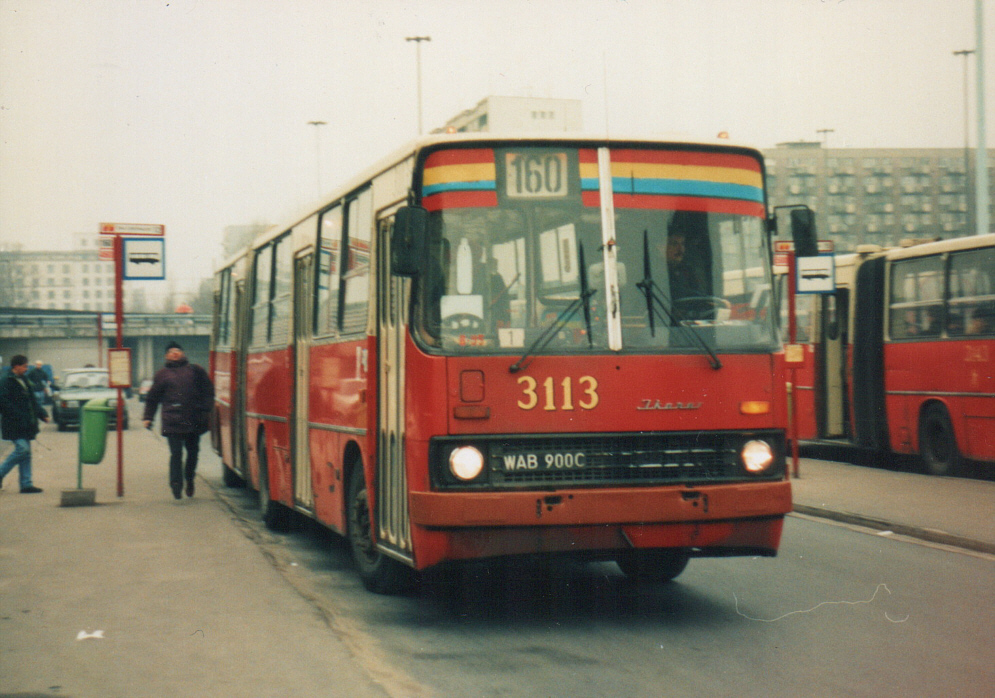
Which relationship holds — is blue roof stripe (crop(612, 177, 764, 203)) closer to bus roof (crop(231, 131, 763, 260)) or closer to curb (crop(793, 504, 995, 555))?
bus roof (crop(231, 131, 763, 260))

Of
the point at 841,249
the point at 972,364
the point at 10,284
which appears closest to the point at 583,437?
the point at 972,364

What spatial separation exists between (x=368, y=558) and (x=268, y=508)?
4.14 m

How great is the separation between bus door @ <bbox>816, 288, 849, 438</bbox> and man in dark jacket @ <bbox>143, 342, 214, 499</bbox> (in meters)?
9.72

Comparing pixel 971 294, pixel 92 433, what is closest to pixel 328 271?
pixel 92 433

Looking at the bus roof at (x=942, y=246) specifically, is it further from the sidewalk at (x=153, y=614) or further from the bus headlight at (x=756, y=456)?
the sidewalk at (x=153, y=614)

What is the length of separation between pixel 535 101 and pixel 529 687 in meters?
118

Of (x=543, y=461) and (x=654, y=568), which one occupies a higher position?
(x=543, y=461)

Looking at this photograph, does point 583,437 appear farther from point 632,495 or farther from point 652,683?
point 652,683

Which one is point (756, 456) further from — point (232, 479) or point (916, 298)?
point (232, 479)

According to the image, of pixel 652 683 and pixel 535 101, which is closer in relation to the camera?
pixel 652 683

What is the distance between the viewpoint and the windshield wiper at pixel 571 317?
705 cm

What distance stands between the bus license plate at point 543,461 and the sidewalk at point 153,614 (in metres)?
1.38

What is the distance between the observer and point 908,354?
17.5m

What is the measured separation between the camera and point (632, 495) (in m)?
7.04
